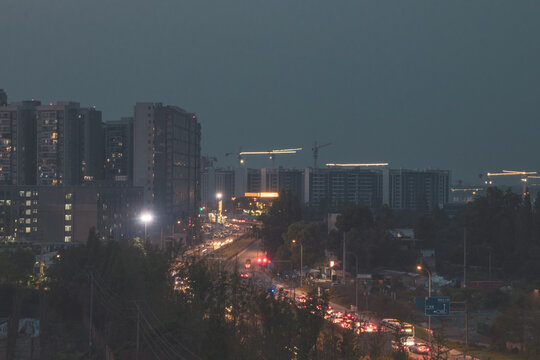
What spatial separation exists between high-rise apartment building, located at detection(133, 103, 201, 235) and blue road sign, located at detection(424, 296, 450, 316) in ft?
134

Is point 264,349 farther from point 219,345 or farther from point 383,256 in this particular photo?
point 383,256

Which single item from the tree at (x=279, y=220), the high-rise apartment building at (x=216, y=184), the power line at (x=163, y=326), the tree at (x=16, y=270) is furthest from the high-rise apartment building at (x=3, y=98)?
the high-rise apartment building at (x=216, y=184)

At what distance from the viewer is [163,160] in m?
58.8

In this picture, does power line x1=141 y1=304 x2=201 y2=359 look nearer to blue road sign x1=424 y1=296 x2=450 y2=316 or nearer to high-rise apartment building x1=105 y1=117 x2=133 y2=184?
blue road sign x1=424 y1=296 x2=450 y2=316

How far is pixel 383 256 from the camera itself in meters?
38.7

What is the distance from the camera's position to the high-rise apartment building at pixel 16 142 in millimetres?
61812

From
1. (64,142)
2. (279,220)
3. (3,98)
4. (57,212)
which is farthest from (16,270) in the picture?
(3,98)

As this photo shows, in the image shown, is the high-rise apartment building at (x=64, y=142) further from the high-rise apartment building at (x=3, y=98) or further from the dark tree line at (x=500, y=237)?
the dark tree line at (x=500, y=237)

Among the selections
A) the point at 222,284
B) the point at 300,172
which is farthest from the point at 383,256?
the point at 300,172

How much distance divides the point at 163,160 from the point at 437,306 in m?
43.1

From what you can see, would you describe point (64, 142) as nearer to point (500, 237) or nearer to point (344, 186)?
point (500, 237)

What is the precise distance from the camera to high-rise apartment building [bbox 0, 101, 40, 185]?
61812 millimetres

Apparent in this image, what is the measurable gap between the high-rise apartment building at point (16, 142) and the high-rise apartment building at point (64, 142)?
7.96ft


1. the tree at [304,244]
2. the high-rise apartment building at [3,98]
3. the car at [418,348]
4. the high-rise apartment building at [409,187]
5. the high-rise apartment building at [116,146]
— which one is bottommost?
the car at [418,348]
